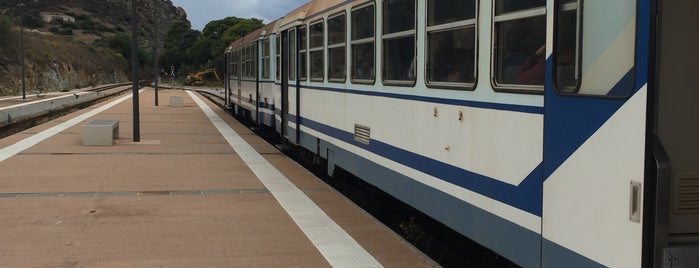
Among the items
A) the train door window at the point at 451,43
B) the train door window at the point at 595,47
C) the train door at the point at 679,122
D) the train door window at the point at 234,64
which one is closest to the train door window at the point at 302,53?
the train door window at the point at 451,43

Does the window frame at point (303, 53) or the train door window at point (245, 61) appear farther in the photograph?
the train door window at point (245, 61)

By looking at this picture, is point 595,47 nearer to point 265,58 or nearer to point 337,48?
point 337,48

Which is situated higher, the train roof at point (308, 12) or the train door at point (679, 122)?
the train roof at point (308, 12)

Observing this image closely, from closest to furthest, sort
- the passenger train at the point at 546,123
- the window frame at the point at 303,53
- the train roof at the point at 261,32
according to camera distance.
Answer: the passenger train at the point at 546,123, the window frame at the point at 303,53, the train roof at the point at 261,32

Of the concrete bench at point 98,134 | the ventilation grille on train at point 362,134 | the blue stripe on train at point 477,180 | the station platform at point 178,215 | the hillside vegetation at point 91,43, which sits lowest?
the station platform at point 178,215

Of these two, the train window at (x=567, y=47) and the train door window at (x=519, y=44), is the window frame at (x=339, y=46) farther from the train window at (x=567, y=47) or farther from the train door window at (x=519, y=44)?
the train window at (x=567, y=47)

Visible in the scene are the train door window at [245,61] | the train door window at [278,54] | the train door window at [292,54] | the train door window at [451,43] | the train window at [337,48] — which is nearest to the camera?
the train door window at [451,43]

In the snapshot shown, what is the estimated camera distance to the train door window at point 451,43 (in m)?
4.91

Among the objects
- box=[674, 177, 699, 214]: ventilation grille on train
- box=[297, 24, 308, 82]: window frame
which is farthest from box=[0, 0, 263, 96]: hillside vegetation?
box=[674, 177, 699, 214]: ventilation grille on train

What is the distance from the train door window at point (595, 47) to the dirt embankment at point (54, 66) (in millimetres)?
54945

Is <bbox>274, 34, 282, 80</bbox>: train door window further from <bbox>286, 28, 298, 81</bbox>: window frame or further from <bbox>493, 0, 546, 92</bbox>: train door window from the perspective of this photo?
<bbox>493, 0, 546, 92</bbox>: train door window

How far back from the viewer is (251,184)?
9547 millimetres

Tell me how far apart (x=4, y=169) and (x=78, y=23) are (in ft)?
452

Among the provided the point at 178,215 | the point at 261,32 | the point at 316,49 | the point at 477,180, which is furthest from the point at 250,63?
the point at 477,180
